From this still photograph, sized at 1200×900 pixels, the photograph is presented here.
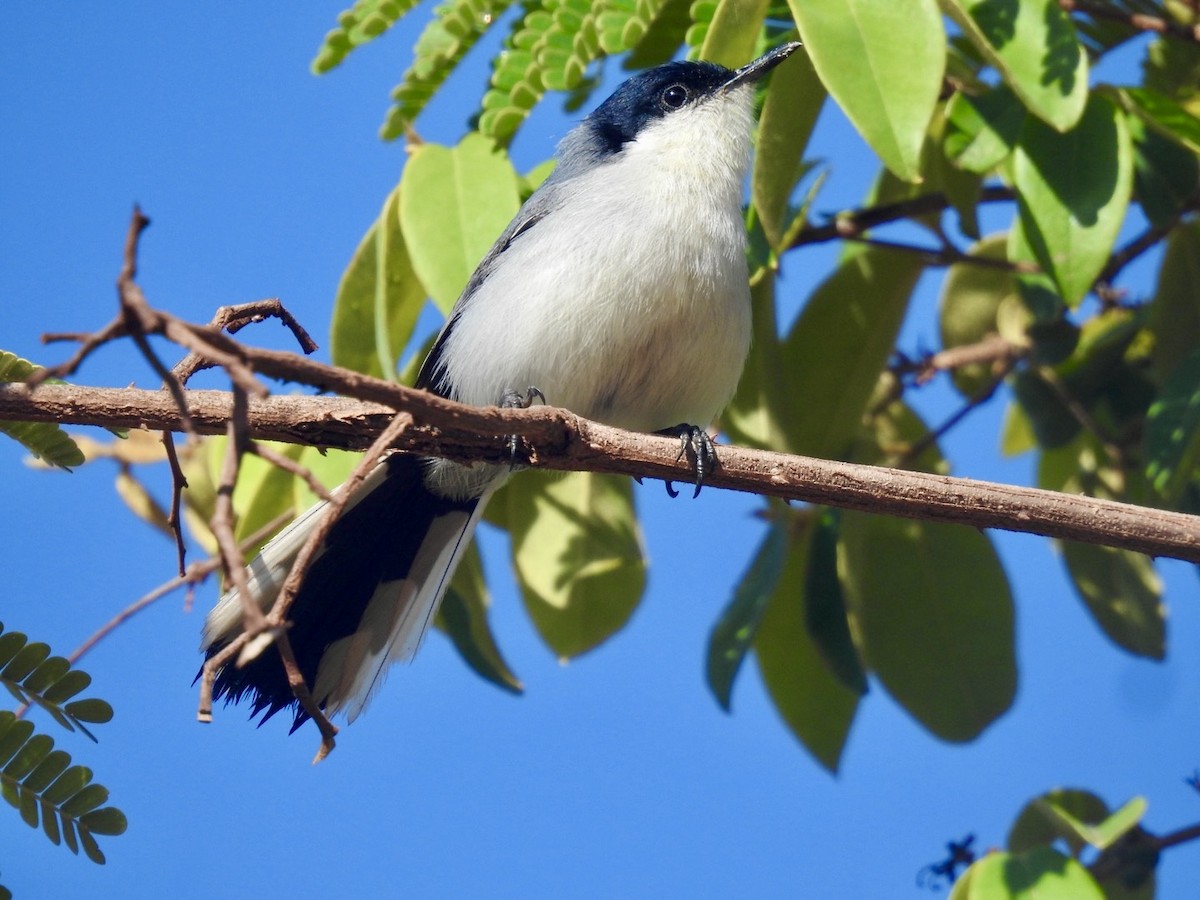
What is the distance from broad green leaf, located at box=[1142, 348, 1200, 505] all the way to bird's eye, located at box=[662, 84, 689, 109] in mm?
1671

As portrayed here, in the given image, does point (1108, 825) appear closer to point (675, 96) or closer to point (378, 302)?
point (378, 302)

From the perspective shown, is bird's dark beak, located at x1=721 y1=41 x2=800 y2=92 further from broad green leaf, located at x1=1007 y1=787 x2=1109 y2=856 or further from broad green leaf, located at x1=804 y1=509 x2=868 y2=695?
broad green leaf, located at x1=1007 y1=787 x2=1109 y2=856

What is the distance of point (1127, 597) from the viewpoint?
3.57m

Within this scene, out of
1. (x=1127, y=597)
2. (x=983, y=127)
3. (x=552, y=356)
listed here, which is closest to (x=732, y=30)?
(x=983, y=127)

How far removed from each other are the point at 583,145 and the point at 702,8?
1095 mm

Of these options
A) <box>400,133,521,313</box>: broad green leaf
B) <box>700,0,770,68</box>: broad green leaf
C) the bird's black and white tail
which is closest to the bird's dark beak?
<box>700,0,770,68</box>: broad green leaf

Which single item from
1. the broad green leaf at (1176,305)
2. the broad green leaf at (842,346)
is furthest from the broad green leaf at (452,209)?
the broad green leaf at (1176,305)

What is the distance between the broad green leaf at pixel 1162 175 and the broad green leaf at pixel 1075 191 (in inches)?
16.0

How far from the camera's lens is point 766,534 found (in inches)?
135

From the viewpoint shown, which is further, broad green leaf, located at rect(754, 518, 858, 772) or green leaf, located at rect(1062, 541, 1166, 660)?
green leaf, located at rect(1062, 541, 1166, 660)

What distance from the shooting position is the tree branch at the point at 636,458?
2131 millimetres

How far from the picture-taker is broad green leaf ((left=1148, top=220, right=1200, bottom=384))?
3.36m

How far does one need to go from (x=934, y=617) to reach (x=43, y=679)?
2.25m

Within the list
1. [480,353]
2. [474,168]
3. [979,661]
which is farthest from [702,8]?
[979,661]
